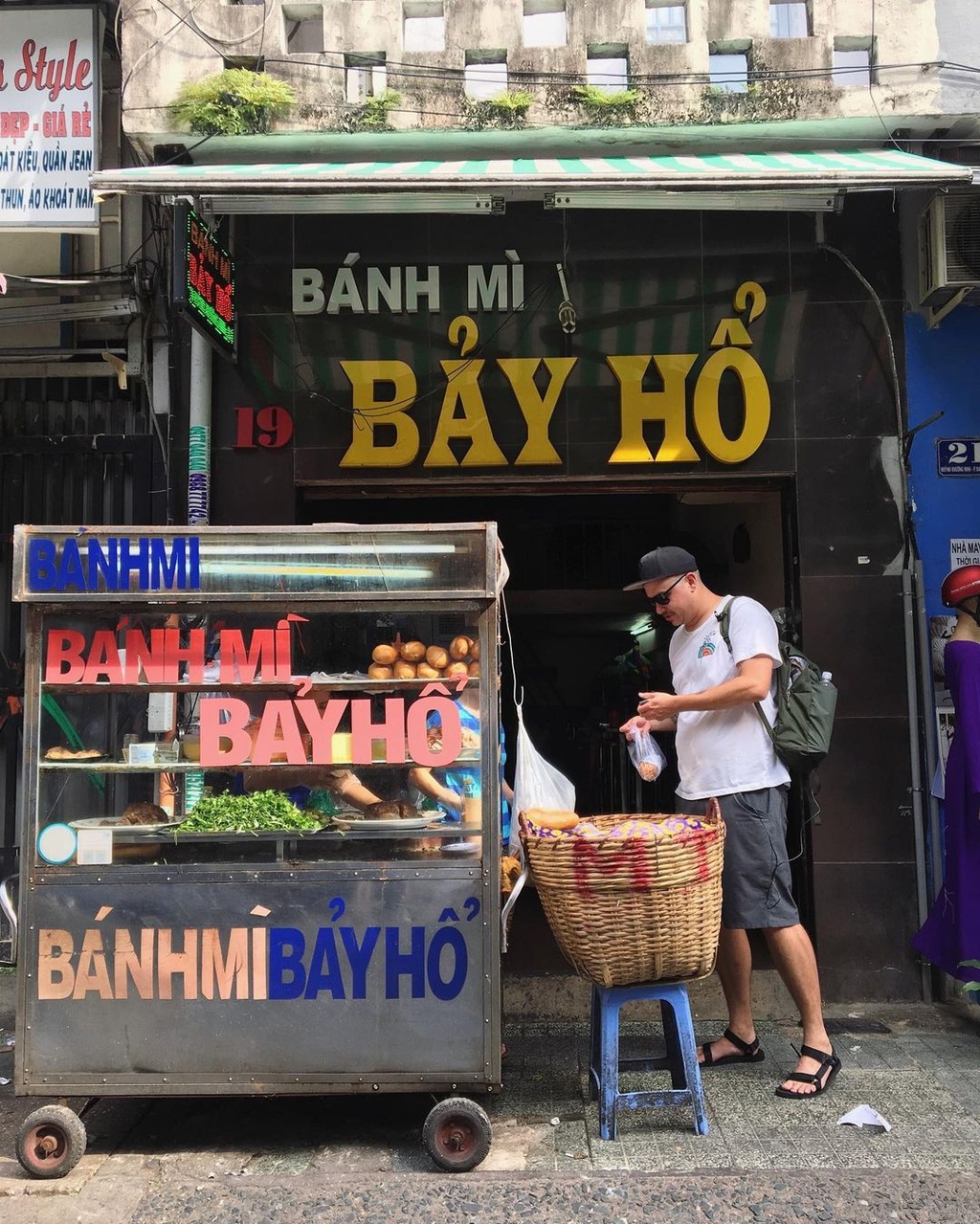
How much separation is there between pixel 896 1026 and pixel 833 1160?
1.83 m

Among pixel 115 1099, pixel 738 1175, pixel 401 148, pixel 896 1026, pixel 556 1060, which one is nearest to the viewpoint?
pixel 738 1175

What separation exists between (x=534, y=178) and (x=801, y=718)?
104 inches

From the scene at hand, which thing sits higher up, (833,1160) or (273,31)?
(273,31)

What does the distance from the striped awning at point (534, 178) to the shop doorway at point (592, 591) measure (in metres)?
2.48

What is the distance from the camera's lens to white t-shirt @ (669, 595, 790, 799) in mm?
4480

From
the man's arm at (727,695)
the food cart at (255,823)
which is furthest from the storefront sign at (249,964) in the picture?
the man's arm at (727,695)

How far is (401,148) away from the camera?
19.1ft

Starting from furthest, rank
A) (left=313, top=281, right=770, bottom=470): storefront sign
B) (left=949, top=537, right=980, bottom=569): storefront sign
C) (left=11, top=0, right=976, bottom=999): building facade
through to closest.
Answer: (left=313, top=281, right=770, bottom=470): storefront sign, (left=949, top=537, right=980, bottom=569): storefront sign, (left=11, top=0, right=976, bottom=999): building facade

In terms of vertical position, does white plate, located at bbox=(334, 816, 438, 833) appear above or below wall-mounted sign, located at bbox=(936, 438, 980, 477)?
below

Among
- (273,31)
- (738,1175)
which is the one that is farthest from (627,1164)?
(273,31)

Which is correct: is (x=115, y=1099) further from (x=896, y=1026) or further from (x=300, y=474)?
(x=896, y=1026)

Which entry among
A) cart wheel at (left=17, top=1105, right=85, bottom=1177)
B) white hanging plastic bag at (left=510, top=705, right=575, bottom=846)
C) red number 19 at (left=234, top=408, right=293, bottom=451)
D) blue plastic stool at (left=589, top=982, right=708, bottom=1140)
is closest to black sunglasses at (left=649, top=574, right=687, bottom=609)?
white hanging plastic bag at (left=510, top=705, right=575, bottom=846)

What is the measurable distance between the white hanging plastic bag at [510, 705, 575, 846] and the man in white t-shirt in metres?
0.36

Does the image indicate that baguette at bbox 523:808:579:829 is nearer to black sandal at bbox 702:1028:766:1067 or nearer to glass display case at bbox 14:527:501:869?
glass display case at bbox 14:527:501:869
